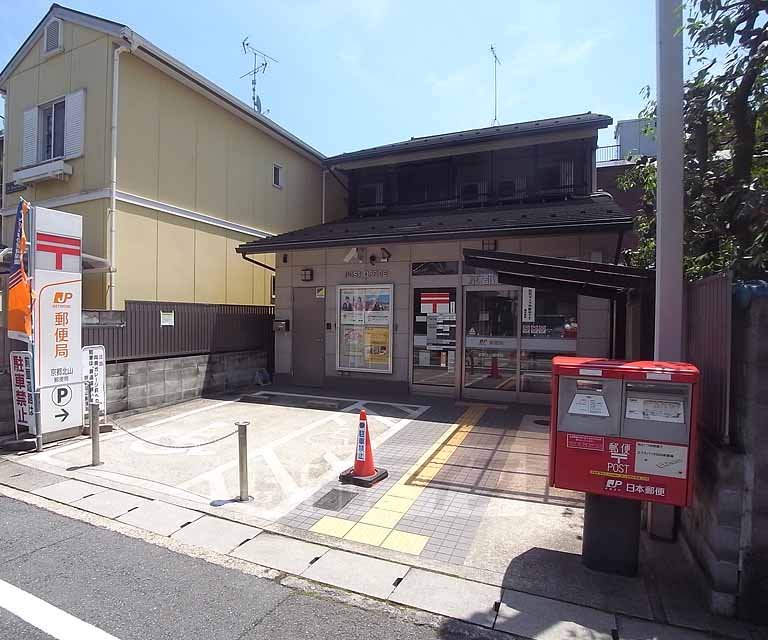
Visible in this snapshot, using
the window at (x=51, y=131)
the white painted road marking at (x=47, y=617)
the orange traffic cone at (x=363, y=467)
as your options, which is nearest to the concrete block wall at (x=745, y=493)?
the orange traffic cone at (x=363, y=467)

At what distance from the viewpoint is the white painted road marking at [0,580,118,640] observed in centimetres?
275

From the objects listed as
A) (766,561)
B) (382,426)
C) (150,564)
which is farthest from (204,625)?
(382,426)

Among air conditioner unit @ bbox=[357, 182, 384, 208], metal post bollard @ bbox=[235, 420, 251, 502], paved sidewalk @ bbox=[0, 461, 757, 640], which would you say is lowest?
paved sidewalk @ bbox=[0, 461, 757, 640]

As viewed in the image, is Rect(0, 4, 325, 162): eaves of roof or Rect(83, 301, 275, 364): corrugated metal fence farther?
Rect(0, 4, 325, 162): eaves of roof

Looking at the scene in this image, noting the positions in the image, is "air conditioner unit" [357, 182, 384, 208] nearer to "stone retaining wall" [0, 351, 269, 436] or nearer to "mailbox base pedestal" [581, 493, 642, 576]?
"stone retaining wall" [0, 351, 269, 436]

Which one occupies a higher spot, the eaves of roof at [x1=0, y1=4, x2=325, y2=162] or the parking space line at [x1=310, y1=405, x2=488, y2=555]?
the eaves of roof at [x1=0, y1=4, x2=325, y2=162]

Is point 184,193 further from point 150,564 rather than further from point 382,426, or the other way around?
point 150,564

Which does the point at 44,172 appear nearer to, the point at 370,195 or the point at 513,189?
the point at 370,195

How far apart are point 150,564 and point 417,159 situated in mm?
11365

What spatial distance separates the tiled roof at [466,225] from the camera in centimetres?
829

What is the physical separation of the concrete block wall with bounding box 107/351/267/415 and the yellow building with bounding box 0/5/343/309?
1837mm

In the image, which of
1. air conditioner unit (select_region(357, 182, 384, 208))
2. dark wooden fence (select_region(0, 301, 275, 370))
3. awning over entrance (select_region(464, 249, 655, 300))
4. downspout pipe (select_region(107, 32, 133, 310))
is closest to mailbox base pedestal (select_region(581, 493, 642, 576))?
awning over entrance (select_region(464, 249, 655, 300))

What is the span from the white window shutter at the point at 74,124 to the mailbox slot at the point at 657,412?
38.6 ft

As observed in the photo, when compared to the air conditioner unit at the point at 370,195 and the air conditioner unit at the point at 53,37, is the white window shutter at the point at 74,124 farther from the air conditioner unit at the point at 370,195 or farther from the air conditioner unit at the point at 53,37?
the air conditioner unit at the point at 370,195
